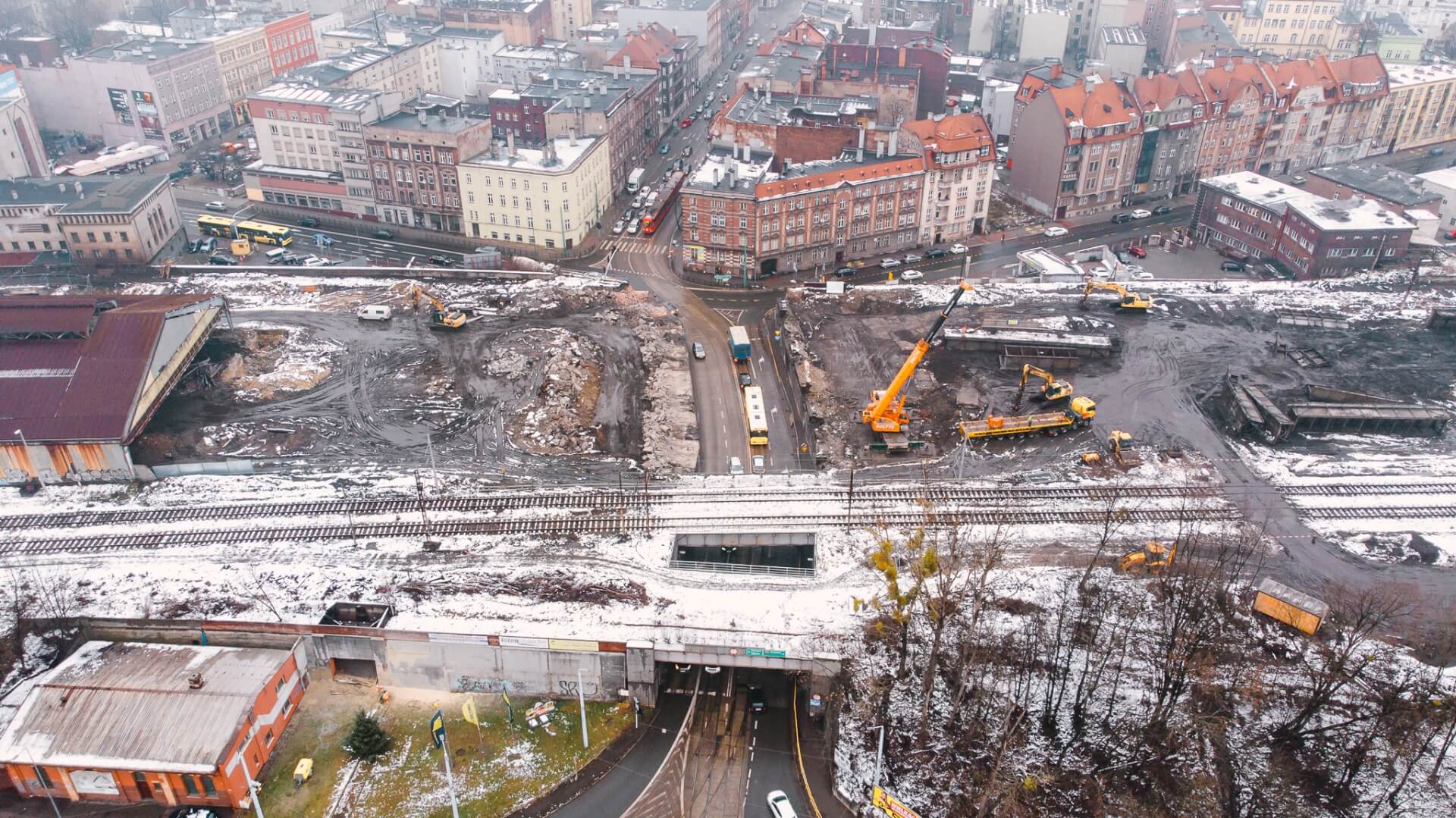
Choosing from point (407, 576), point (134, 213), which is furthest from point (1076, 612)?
point (134, 213)

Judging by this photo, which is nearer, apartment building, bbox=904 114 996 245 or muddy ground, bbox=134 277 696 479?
muddy ground, bbox=134 277 696 479

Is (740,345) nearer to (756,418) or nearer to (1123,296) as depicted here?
(756,418)

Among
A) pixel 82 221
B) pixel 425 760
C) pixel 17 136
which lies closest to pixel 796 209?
pixel 425 760

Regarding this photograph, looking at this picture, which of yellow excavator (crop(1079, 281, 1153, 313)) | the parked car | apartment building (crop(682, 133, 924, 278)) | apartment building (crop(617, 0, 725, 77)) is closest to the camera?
the parked car

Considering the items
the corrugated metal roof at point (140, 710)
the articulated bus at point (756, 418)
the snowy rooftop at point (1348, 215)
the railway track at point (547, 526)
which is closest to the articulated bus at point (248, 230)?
the railway track at point (547, 526)

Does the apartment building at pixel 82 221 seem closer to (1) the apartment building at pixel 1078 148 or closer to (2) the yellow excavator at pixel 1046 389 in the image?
(2) the yellow excavator at pixel 1046 389

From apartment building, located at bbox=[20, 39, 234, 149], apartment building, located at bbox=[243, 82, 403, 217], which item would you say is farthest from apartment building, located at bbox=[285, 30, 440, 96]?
apartment building, located at bbox=[20, 39, 234, 149]

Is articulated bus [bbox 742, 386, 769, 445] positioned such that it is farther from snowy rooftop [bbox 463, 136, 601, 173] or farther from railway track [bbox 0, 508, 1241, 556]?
snowy rooftop [bbox 463, 136, 601, 173]
